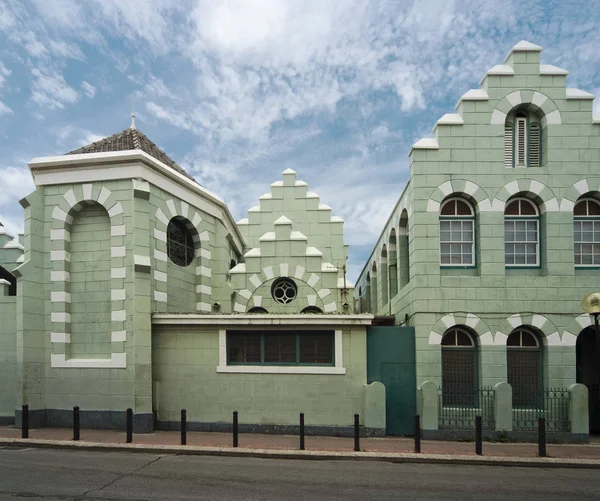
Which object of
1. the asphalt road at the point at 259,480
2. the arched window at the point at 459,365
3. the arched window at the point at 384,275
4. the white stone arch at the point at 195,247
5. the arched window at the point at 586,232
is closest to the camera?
the asphalt road at the point at 259,480

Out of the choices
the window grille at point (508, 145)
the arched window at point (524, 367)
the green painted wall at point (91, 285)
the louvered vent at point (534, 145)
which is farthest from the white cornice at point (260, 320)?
the louvered vent at point (534, 145)

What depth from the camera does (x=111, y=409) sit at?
1608 cm

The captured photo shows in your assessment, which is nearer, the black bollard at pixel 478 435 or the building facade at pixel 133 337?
the black bollard at pixel 478 435

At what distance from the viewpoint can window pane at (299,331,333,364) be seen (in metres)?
16.4

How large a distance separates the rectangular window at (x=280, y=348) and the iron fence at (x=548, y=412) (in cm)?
551

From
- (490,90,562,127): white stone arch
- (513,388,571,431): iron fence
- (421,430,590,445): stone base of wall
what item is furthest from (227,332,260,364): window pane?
(490,90,562,127): white stone arch

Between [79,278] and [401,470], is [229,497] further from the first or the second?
[79,278]

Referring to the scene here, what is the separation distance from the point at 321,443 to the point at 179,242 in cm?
830

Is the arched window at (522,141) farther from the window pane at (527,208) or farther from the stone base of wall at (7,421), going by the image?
the stone base of wall at (7,421)

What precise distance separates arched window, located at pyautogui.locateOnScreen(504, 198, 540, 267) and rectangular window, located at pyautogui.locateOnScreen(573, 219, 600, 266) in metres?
Answer: 1.20

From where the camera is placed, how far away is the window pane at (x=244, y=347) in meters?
16.6

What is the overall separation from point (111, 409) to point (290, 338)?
5457 mm

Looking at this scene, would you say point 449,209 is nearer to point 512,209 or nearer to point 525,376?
point 512,209

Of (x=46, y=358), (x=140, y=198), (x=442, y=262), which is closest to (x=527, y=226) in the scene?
(x=442, y=262)
